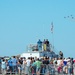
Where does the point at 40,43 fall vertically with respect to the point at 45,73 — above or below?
above

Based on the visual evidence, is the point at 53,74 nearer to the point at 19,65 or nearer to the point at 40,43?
the point at 19,65

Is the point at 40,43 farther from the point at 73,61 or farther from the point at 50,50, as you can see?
the point at 73,61

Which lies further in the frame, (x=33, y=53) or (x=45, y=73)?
(x=33, y=53)

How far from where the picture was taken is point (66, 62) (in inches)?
1556

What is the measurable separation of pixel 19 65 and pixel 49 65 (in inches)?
105

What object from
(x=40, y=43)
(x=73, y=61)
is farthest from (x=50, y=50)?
(x=73, y=61)

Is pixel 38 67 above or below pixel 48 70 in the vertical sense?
above

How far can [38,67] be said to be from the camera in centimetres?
3866

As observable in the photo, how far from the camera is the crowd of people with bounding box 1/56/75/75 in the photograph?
3881cm

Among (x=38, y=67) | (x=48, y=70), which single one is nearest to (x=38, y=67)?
(x=38, y=67)

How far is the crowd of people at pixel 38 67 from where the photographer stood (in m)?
38.8

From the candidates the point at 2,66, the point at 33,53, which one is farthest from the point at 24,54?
the point at 2,66

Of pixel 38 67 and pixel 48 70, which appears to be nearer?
pixel 38 67

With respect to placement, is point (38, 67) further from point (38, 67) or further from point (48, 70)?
point (48, 70)
